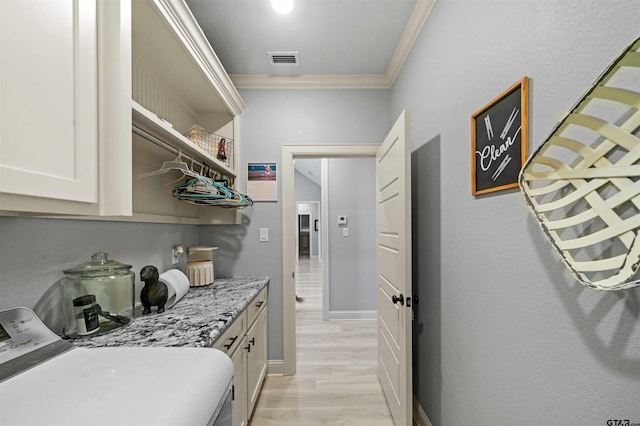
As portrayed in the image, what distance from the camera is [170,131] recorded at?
4.08 feet

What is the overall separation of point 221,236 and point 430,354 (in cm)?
186

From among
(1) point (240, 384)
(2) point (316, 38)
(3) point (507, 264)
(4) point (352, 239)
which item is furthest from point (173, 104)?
(4) point (352, 239)

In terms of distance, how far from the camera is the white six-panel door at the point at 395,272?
1.50m

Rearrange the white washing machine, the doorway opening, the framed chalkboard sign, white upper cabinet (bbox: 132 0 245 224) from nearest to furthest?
the white washing machine
the framed chalkboard sign
white upper cabinet (bbox: 132 0 245 224)
the doorway opening

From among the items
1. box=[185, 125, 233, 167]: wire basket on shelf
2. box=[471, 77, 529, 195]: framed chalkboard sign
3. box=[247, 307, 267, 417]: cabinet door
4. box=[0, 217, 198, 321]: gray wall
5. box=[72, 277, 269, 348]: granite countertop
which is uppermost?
box=[185, 125, 233, 167]: wire basket on shelf

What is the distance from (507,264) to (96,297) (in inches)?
62.3

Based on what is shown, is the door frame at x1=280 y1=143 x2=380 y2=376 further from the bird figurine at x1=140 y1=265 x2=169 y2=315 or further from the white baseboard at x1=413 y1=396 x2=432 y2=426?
the bird figurine at x1=140 y1=265 x2=169 y2=315

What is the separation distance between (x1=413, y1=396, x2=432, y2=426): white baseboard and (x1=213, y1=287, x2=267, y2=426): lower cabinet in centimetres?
110

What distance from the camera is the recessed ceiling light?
61.6 inches

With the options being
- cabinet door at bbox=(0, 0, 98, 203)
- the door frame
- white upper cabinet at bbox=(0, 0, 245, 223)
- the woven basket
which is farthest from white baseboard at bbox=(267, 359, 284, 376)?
the woven basket

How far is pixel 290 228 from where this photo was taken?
2428mm

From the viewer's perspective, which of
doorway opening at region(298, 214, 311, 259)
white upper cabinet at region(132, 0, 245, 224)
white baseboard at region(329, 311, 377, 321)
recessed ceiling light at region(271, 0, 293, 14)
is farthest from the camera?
doorway opening at region(298, 214, 311, 259)

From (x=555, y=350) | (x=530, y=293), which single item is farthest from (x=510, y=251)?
(x=555, y=350)

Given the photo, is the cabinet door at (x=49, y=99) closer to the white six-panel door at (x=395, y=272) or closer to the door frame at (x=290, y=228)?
the white six-panel door at (x=395, y=272)
